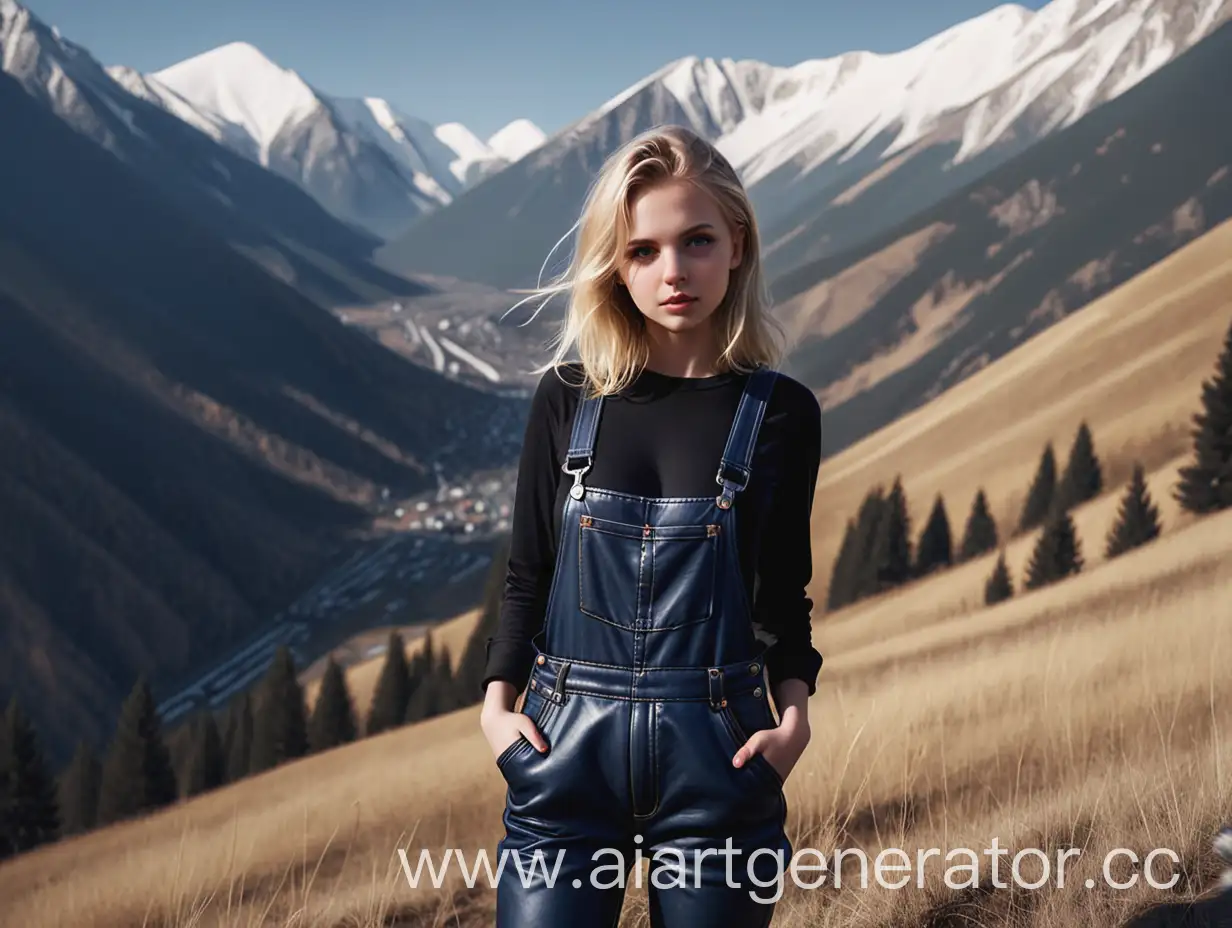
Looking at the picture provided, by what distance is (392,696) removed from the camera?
58719mm

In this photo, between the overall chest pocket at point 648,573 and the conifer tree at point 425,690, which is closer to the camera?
the overall chest pocket at point 648,573

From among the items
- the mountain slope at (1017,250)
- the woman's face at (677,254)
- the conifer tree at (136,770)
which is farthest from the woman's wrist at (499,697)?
the conifer tree at (136,770)

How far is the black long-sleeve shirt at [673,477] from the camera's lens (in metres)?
3.74

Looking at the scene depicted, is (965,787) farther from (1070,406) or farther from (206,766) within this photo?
(206,766)

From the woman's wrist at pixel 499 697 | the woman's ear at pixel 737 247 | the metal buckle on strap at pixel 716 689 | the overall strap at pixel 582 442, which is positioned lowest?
the metal buckle on strap at pixel 716 689

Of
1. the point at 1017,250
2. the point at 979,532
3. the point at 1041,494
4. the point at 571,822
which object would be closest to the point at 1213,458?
the point at 1041,494

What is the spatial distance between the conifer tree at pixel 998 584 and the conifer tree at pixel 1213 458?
27.8 ft

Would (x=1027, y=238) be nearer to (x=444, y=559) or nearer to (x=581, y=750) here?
(x=444, y=559)

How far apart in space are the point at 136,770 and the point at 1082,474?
47.6m

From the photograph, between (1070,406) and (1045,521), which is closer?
(1045,521)

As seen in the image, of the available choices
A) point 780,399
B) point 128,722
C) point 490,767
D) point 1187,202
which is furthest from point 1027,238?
point 780,399

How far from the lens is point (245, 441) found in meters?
174

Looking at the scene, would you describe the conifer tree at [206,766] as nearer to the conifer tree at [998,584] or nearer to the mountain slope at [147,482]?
the conifer tree at [998,584]

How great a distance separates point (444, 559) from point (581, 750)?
136296mm
